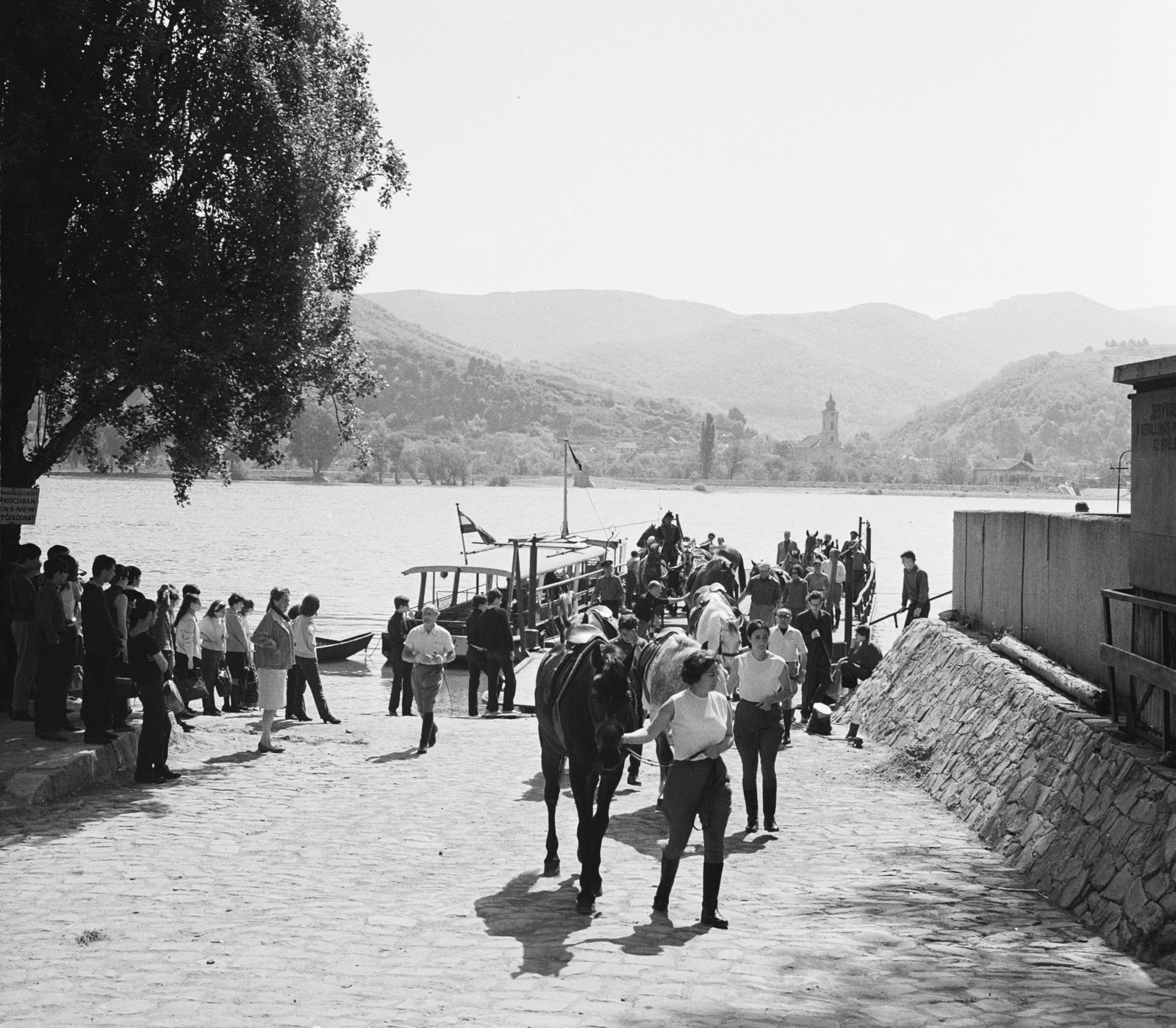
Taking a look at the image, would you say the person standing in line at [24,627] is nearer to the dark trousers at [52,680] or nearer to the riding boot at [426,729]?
the dark trousers at [52,680]

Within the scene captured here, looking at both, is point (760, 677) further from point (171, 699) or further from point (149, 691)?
point (171, 699)

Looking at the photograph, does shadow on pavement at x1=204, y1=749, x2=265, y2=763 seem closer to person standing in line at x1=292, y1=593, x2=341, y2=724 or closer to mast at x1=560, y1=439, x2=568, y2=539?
person standing in line at x1=292, y1=593, x2=341, y2=724

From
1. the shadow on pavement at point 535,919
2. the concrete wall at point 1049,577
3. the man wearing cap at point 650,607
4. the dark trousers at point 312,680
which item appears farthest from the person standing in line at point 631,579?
the shadow on pavement at point 535,919

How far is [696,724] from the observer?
7.53 metres

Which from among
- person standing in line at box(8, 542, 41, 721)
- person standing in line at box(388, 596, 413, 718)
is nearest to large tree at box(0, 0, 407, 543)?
person standing in line at box(8, 542, 41, 721)

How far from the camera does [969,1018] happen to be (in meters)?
6.01

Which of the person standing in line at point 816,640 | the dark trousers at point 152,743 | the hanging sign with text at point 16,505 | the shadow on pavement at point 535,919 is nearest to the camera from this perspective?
the shadow on pavement at point 535,919

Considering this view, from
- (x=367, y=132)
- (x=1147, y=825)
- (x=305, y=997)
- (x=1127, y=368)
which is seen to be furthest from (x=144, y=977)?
(x=367, y=132)

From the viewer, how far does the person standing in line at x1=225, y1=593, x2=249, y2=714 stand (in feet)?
58.9

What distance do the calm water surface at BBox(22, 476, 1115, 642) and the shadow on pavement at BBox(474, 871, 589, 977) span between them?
14327 mm

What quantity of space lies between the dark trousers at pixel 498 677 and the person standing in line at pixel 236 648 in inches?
147

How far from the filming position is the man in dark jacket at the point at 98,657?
11648 mm

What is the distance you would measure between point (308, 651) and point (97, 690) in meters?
3.91

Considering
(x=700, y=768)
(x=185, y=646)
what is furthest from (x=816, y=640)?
(x=185, y=646)
